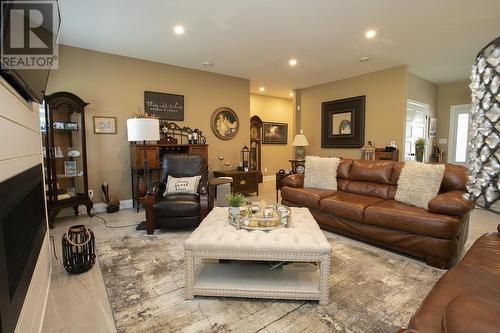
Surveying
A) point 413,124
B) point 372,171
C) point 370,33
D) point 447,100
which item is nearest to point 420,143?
point 413,124

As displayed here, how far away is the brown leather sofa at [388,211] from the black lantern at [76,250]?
2.43 meters

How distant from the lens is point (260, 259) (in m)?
1.72

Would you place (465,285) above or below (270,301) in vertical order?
above

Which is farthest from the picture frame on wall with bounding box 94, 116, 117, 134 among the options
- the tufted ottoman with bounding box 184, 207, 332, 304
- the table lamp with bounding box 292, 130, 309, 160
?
the table lamp with bounding box 292, 130, 309, 160

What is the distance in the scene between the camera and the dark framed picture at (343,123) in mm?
5282

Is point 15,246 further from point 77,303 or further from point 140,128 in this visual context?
point 140,128

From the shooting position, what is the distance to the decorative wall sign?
4461 millimetres

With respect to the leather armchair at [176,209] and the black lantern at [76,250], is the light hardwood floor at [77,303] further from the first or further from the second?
the leather armchair at [176,209]

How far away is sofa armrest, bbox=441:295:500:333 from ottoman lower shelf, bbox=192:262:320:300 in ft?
3.74

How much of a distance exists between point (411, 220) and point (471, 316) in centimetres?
197

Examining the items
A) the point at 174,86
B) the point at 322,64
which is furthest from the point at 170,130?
the point at 322,64

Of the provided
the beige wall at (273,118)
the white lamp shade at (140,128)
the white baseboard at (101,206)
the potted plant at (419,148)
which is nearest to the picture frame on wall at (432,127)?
the potted plant at (419,148)

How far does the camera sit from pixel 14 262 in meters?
1.17

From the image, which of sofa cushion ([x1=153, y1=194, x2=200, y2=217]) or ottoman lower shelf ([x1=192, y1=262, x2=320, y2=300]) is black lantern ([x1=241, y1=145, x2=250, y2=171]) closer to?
sofa cushion ([x1=153, y1=194, x2=200, y2=217])
